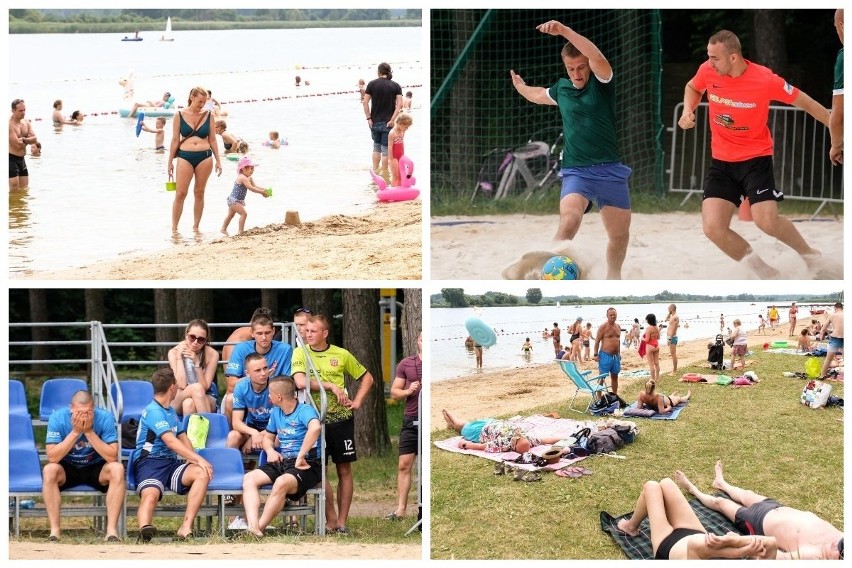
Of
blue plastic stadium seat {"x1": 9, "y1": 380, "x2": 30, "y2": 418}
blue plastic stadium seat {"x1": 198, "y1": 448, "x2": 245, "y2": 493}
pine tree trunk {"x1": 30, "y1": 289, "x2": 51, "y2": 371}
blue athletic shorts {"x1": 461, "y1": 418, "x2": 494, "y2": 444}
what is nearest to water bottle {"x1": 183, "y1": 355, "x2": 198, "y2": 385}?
blue plastic stadium seat {"x1": 198, "y1": 448, "x2": 245, "y2": 493}

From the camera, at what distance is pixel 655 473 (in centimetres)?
685

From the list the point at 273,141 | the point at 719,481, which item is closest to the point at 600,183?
the point at 719,481

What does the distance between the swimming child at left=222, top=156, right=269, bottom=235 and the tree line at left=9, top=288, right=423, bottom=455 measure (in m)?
1.02

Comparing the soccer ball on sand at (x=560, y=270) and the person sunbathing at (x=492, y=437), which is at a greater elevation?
the soccer ball on sand at (x=560, y=270)

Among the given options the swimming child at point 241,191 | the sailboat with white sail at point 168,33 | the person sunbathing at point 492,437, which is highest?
the sailboat with white sail at point 168,33

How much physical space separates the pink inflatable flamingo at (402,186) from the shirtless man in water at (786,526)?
315 cm

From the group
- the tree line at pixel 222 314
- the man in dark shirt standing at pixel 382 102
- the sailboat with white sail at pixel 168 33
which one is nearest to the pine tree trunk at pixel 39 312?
the tree line at pixel 222 314

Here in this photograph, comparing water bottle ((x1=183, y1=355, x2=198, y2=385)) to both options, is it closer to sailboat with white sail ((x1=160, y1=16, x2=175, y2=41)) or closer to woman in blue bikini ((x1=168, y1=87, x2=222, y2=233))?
woman in blue bikini ((x1=168, y1=87, x2=222, y2=233))

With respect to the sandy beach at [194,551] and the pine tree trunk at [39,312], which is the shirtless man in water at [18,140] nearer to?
the sandy beach at [194,551]

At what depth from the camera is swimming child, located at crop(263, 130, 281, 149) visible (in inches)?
341

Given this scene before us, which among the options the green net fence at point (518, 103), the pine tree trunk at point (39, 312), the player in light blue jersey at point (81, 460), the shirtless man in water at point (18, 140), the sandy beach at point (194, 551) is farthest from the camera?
the pine tree trunk at point (39, 312)

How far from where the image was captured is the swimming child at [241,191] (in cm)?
798
